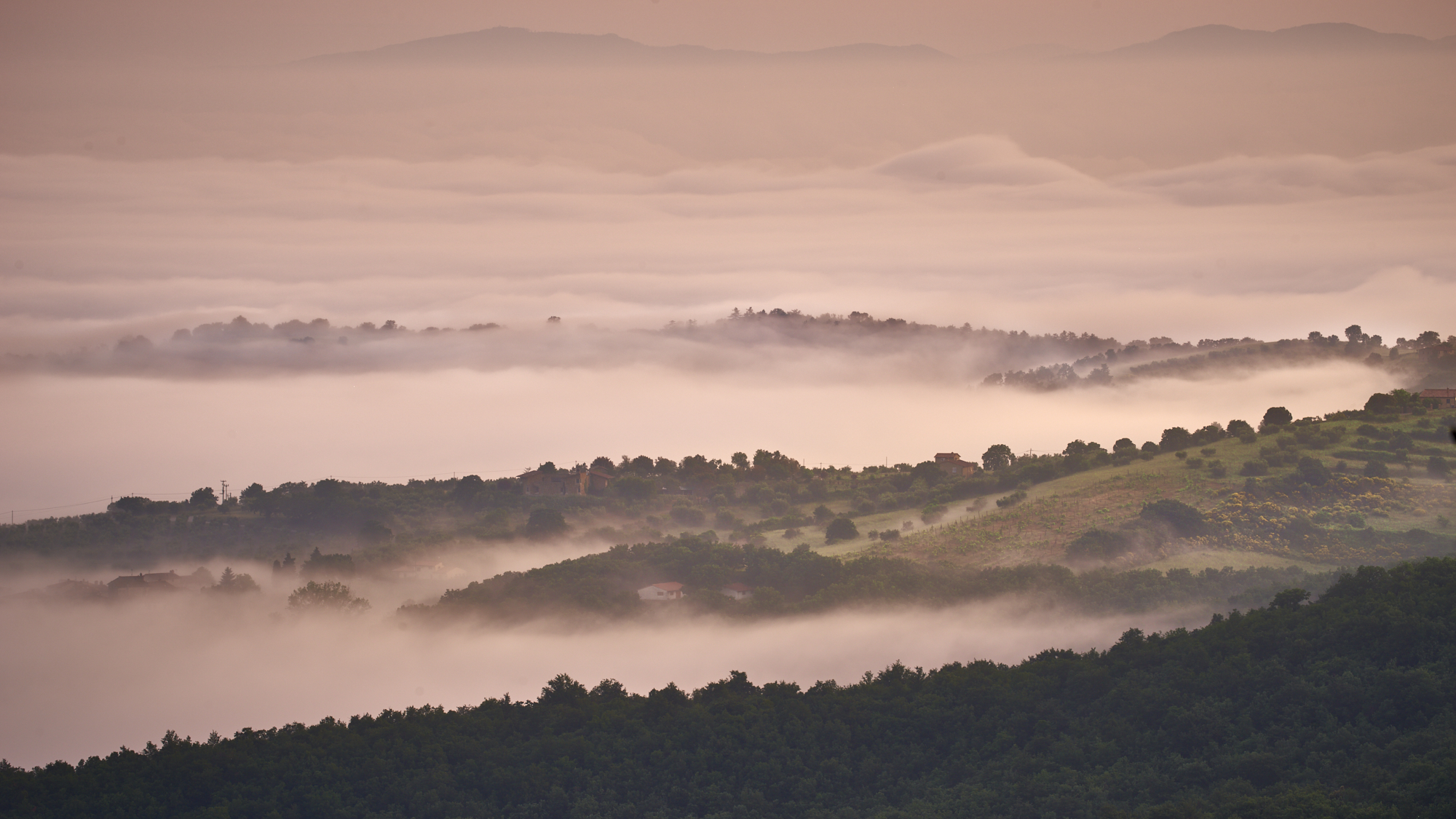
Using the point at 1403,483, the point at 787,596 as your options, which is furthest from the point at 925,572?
the point at 1403,483

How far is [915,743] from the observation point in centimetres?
6569

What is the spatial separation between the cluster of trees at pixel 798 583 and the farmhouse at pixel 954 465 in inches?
1125

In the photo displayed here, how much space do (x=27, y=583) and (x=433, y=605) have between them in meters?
49.1

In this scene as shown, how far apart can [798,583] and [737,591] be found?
14.6 feet

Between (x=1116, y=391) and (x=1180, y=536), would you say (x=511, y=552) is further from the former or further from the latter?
(x=1116, y=391)

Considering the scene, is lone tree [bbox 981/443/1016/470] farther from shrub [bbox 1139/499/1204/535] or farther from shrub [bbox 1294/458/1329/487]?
shrub [bbox 1139/499/1204/535]

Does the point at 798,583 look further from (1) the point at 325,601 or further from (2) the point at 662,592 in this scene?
(1) the point at 325,601

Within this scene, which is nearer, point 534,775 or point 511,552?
point 534,775

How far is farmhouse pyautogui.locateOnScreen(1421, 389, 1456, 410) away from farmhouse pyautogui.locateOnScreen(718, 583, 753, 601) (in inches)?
2199

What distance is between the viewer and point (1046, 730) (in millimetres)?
64375

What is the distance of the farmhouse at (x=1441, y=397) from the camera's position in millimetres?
129925

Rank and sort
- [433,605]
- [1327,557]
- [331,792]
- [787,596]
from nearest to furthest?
[331,792], [1327,557], [787,596], [433,605]

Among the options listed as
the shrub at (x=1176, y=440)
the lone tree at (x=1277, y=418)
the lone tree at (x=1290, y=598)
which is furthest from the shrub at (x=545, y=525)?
the lone tree at (x=1290, y=598)

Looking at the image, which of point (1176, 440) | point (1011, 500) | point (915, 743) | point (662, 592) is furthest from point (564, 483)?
point (915, 743)
